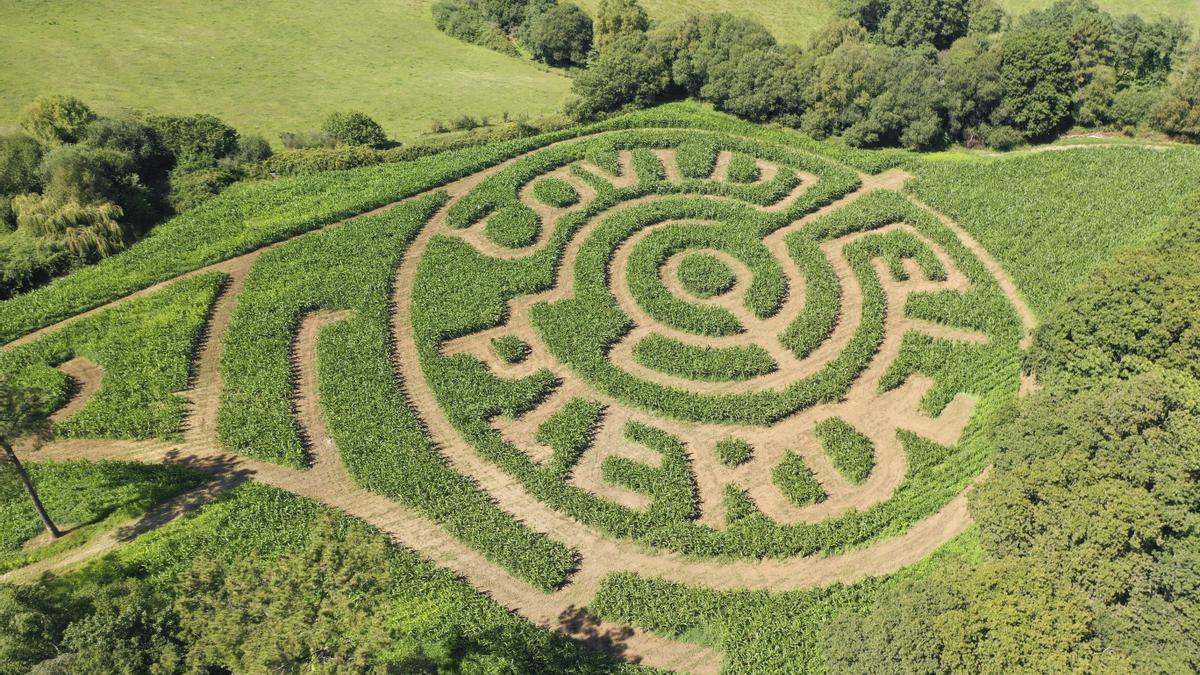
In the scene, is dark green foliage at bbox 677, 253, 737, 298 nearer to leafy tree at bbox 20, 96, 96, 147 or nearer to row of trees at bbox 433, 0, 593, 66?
row of trees at bbox 433, 0, 593, 66

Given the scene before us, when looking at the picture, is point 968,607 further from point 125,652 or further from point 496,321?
point 496,321

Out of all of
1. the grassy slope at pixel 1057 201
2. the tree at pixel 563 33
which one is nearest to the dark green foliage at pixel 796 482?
the grassy slope at pixel 1057 201

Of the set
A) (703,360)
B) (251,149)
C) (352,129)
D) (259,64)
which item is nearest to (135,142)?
(251,149)

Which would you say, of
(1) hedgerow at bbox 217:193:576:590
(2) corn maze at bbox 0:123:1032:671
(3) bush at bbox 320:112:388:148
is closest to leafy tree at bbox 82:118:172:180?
(3) bush at bbox 320:112:388:148

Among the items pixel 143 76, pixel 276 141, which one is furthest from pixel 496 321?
pixel 143 76

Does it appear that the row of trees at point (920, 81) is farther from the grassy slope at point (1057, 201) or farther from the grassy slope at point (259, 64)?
the grassy slope at point (259, 64)

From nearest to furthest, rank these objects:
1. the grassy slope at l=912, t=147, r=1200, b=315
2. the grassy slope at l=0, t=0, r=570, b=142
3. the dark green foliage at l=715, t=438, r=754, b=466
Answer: the dark green foliage at l=715, t=438, r=754, b=466, the grassy slope at l=912, t=147, r=1200, b=315, the grassy slope at l=0, t=0, r=570, b=142

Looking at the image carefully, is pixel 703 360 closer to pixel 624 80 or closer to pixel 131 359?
pixel 131 359
